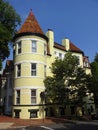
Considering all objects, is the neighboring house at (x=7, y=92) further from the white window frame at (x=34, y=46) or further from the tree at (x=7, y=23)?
the white window frame at (x=34, y=46)

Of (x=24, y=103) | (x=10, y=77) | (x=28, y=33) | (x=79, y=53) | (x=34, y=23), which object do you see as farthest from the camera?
(x=79, y=53)

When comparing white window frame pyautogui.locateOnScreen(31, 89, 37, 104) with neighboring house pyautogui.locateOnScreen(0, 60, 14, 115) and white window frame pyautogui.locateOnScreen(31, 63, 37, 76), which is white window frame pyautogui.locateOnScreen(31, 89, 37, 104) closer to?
white window frame pyautogui.locateOnScreen(31, 63, 37, 76)

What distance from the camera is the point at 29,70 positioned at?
31.0m

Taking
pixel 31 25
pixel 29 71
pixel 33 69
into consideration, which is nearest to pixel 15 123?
pixel 29 71

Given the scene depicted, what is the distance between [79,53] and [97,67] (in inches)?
169

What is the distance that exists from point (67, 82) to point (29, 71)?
5.28 m

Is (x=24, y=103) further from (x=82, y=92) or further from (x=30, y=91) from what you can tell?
(x=82, y=92)

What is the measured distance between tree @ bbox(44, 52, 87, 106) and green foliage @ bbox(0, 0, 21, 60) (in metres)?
7.57

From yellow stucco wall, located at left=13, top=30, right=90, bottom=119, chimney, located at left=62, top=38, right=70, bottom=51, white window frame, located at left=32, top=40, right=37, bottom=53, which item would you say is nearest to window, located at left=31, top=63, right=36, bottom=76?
yellow stucco wall, located at left=13, top=30, right=90, bottom=119

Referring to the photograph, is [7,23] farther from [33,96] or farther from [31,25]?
[33,96]

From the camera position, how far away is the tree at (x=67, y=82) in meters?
29.8

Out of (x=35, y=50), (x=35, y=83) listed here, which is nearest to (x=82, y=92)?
(x=35, y=83)

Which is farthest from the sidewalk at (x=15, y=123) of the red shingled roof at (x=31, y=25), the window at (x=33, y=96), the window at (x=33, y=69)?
the red shingled roof at (x=31, y=25)

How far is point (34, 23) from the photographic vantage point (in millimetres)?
34531
